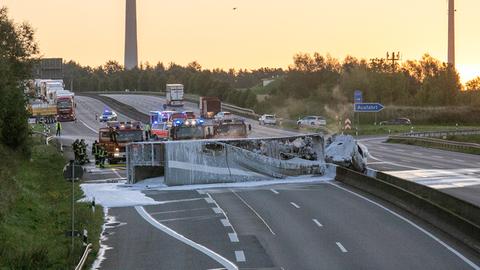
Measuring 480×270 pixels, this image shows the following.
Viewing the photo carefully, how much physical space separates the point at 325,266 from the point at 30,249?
21.6 ft

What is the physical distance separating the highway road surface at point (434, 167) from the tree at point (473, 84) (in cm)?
8513

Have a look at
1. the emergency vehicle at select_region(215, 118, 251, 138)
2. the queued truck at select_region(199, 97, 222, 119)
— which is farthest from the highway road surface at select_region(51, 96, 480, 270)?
Result: the queued truck at select_region(199, 97, 222, 119)

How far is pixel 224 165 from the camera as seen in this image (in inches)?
1284

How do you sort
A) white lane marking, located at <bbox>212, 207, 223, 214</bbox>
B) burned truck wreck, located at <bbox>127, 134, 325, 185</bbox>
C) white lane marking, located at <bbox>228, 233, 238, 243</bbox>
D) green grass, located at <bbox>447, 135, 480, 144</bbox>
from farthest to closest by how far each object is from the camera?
1. green grass, located at <bbox>447, 135, 480, 144</bbox>
2. burned truck wreck, located at <bbox>127, 134, 325, 185</bbox>
3. white lane marking, located at <bbox>212, 207, 223, 214</bbox>
4. white lane marking, located at <bbox>228, 233, 238, 243</bbox>

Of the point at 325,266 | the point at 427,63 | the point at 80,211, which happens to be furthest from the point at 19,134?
the point at 427,63

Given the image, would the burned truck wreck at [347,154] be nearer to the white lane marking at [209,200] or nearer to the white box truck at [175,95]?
the white lane marking at [209,200]

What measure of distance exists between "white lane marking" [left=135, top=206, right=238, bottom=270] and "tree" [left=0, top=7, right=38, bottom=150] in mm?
13089

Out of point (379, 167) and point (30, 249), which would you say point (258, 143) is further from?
point (30, 249)

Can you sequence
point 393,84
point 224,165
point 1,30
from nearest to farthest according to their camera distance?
point 224,165 → point 1,30 → point 393,84

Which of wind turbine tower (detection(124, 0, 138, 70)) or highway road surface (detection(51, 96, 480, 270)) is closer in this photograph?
highway road surface (detection(51, 96, 480, 270))

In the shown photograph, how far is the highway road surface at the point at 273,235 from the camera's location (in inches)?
635

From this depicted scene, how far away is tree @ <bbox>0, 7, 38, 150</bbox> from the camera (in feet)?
117

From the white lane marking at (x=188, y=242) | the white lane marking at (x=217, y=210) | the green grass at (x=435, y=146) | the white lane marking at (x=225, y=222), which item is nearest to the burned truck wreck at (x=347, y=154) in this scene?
the white lane marking at (x=217, y=210)

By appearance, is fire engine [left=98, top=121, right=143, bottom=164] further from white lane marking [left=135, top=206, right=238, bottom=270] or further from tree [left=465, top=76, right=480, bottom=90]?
tree [left=465, top=76, right=480, bottom=90]
